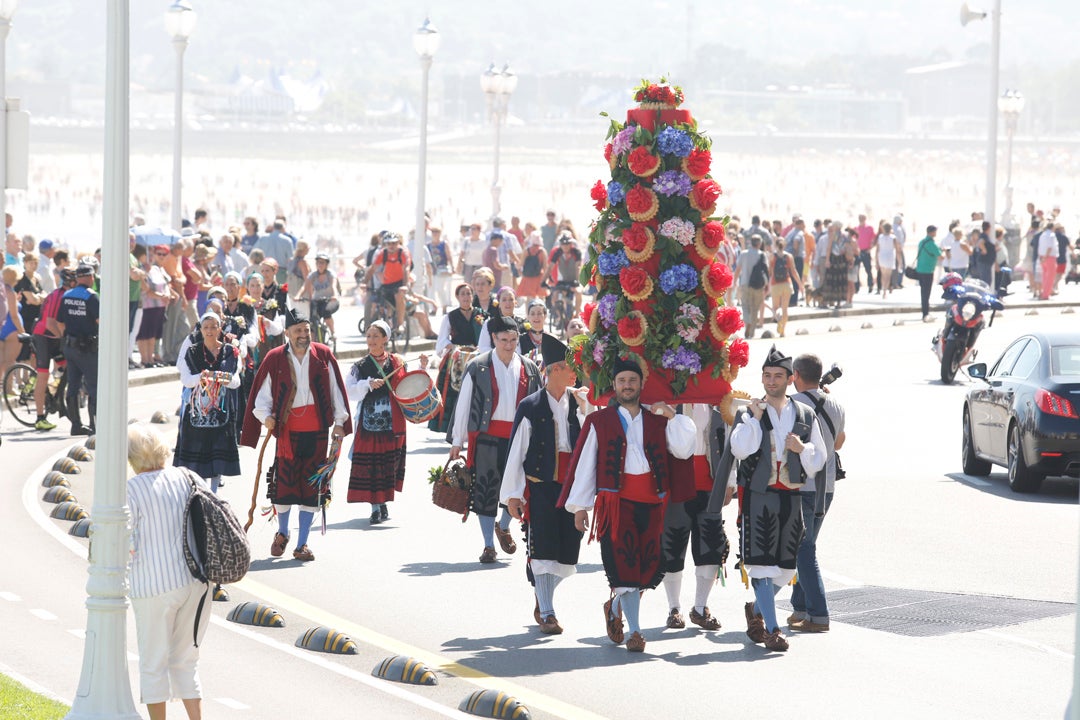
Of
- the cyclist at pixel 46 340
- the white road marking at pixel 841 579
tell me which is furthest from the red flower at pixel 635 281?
the cyclist at pixel 46 340

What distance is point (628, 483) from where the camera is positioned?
35.2 feet

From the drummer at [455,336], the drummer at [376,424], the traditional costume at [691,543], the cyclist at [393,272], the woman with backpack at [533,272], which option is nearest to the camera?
the traditional costume at [691,543]

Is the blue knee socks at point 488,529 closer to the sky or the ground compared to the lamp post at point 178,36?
closer to the ground

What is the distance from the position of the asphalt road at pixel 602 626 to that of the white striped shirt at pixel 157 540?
108 cm

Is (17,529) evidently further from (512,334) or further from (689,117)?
(689,117)

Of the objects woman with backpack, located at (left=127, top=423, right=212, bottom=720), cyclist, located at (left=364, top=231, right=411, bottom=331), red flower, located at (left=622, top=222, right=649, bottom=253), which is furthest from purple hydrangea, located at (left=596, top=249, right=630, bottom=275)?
cyclist, located at (left=364, top=231, right=411, bottom=331)

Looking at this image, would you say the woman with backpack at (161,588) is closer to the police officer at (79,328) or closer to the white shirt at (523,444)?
the white shirt at (523,444)

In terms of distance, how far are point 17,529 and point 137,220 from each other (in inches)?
623

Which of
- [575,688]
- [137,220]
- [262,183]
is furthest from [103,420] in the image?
[262,183]

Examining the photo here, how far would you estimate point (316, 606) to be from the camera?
A: 1213 cm

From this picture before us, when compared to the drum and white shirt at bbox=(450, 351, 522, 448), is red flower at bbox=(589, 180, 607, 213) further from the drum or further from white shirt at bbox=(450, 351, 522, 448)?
the drum

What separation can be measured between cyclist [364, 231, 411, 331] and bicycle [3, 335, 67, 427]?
22.3ft

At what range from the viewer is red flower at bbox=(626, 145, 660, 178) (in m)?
12.3

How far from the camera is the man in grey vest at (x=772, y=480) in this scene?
10766mm
